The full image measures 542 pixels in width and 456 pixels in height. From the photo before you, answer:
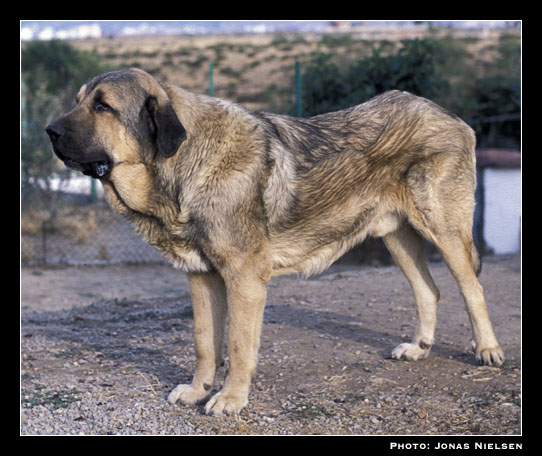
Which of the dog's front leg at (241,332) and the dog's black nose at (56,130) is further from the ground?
the dog's black nose at (56,130)

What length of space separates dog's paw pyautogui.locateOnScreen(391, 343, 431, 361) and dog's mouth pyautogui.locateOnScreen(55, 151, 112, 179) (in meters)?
2.68

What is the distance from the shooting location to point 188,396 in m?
4.57

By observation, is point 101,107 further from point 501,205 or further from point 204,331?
point 501,205

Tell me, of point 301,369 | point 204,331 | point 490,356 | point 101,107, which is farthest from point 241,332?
point 490,356

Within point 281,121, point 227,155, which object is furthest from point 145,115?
point 281,121

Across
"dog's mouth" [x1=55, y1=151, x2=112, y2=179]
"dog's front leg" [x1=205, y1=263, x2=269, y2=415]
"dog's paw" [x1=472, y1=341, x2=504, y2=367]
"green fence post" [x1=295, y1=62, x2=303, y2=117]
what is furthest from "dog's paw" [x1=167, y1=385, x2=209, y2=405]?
"green fence post" [x1=295, y1=62, x2=303, y2=117]

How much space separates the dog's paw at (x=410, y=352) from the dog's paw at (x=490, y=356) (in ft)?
1.37

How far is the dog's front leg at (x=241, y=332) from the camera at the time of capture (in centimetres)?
419

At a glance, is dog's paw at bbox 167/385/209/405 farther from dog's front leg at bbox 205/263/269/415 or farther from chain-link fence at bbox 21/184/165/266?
chain-link fence at bbox 21/184/165/266

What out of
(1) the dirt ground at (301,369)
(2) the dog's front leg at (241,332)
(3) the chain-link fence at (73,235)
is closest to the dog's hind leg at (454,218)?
(1) the dirt ground at (301,369)

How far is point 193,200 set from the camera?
416 cm

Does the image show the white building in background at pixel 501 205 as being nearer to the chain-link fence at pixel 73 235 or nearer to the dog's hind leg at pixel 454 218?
the chain-link fence at pixel 73 235

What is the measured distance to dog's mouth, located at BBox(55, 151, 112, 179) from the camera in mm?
3998

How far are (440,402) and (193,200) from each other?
6.92ft
